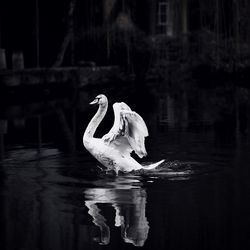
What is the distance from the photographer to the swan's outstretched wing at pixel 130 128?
1305 cm

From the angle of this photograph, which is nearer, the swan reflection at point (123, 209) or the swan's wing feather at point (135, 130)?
the swan reflection at point (123, 209)

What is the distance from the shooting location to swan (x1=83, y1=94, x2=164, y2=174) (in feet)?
43.0

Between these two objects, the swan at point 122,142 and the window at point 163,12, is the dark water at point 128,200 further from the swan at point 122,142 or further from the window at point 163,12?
the window at point 163,12

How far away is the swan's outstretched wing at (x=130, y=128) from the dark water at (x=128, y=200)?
45 centimetres

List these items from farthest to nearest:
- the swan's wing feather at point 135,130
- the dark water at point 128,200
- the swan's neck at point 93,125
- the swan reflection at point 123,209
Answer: the swan's neck at point 93,125 < the swan's wing feather at point 135,130 < the swan reflection at point 123,209 < the dark water at point 128,200

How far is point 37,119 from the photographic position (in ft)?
74.8

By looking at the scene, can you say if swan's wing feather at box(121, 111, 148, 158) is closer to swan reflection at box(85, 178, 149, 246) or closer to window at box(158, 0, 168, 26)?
swan reflection at box(85, 178, 149, 246)

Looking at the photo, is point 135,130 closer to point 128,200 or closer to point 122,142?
point 122,142

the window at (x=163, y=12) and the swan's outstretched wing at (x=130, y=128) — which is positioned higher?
the window at (x=163, y=12)

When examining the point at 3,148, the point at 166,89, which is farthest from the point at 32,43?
the point at 3,148

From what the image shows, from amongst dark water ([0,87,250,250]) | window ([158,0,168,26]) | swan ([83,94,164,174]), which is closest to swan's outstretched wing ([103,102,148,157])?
swan ([83,94,164,174])

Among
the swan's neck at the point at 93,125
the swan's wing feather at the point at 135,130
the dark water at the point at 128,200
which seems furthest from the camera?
the swan's neck at the point at 93,125

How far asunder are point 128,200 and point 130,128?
2.61m

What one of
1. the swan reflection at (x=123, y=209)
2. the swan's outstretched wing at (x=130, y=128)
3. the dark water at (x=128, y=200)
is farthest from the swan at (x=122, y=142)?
the swan reflection at (x=123, y=209)
